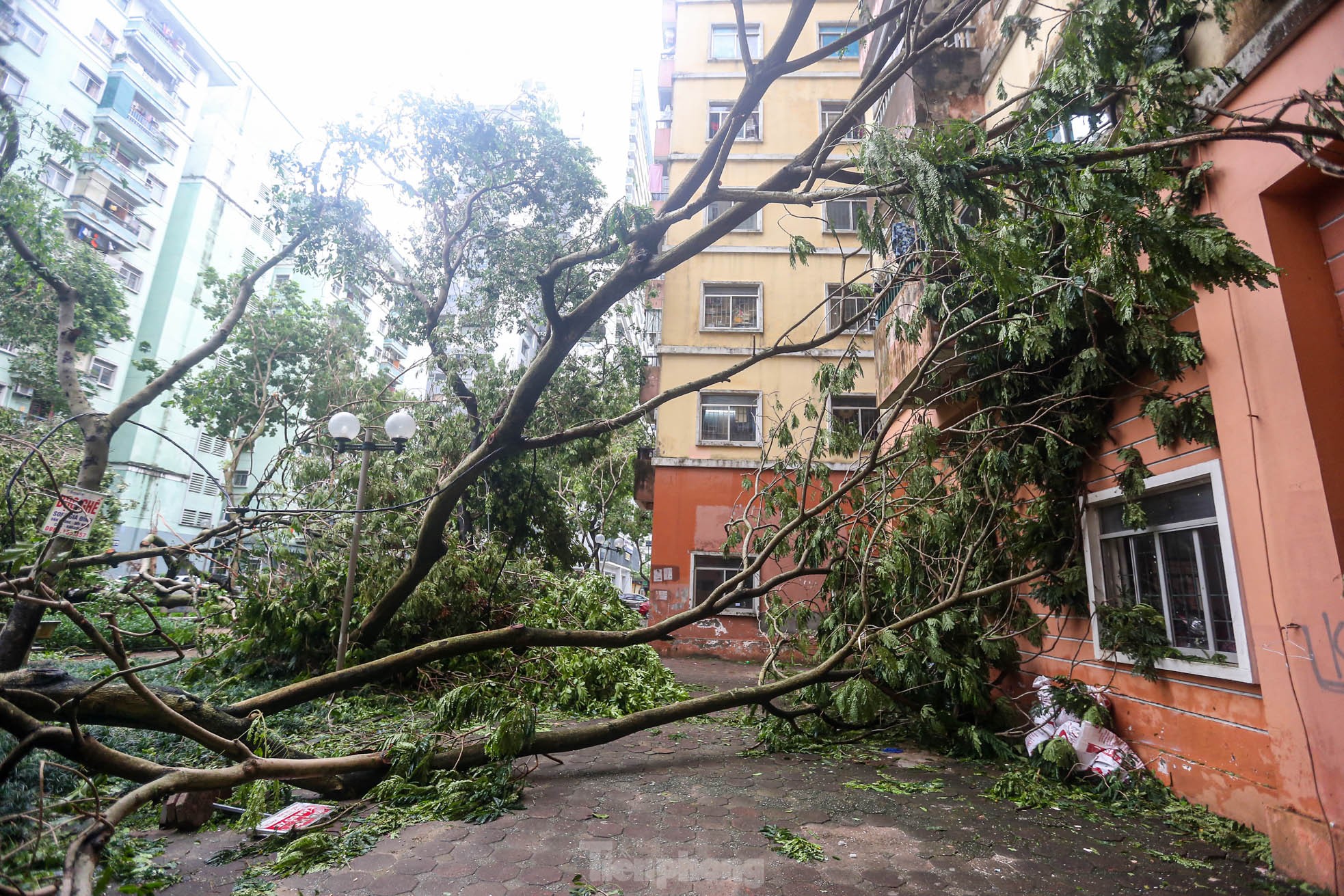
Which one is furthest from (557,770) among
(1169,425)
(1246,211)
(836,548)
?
(1246,211)

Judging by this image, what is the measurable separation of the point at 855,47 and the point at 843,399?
32.1 ft

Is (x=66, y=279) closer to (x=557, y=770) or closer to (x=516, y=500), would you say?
(x=516, y=500)

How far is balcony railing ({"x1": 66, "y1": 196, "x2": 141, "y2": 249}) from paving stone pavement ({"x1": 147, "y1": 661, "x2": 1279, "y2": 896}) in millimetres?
26131

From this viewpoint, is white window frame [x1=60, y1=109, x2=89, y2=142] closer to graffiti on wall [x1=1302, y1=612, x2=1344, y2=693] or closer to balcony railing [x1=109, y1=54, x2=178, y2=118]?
balcony railing [x1=109, y1=54, x2=178, y2=118]

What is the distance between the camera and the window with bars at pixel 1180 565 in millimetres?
4379

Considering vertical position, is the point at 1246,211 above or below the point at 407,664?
above

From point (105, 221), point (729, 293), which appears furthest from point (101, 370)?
point (729, 293)

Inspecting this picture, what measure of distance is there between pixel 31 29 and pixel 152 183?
225 inches

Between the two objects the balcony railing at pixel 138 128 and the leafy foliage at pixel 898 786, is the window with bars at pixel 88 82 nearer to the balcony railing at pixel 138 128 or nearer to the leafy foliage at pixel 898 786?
the balcony railing at pixel 138 128

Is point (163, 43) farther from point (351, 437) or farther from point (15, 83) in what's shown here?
point (351, 437)

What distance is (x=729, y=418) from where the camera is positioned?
1513 centimetres

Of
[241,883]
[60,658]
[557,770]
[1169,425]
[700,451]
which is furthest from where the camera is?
[700,451]

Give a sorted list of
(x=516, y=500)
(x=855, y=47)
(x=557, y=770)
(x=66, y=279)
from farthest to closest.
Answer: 1. (x=855, y=47)
2. (x=516, y=500)
3. (x=66, y=279)
4. (x=557, y=770)

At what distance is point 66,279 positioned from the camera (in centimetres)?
1080
